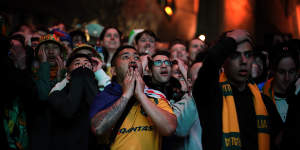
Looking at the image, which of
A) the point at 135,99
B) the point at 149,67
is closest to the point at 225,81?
the point at 135,99

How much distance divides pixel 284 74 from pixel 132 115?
2000mm

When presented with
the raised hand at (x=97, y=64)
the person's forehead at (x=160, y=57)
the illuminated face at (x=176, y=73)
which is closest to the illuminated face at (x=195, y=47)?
the illuminated face at (x=176, y=73)

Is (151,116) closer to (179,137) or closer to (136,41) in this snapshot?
(179,137)

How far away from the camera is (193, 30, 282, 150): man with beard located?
2848mm

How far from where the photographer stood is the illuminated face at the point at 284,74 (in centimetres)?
373

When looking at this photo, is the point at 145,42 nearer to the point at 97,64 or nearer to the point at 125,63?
the point at 97,64

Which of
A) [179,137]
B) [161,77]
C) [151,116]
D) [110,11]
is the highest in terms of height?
[110,11]

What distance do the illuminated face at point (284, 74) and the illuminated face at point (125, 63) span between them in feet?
5.75

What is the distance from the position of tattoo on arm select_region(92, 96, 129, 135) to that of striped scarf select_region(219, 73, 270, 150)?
1.02 metres

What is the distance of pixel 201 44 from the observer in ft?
22.4

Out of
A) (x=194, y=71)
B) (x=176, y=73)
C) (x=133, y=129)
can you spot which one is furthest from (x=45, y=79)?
(x=194, y=71)

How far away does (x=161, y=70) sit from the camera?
4.29 meters

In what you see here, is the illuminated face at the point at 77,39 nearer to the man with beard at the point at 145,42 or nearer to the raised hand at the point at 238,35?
the man with beard at the point at 145,42

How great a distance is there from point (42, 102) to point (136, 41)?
3.55 metres
